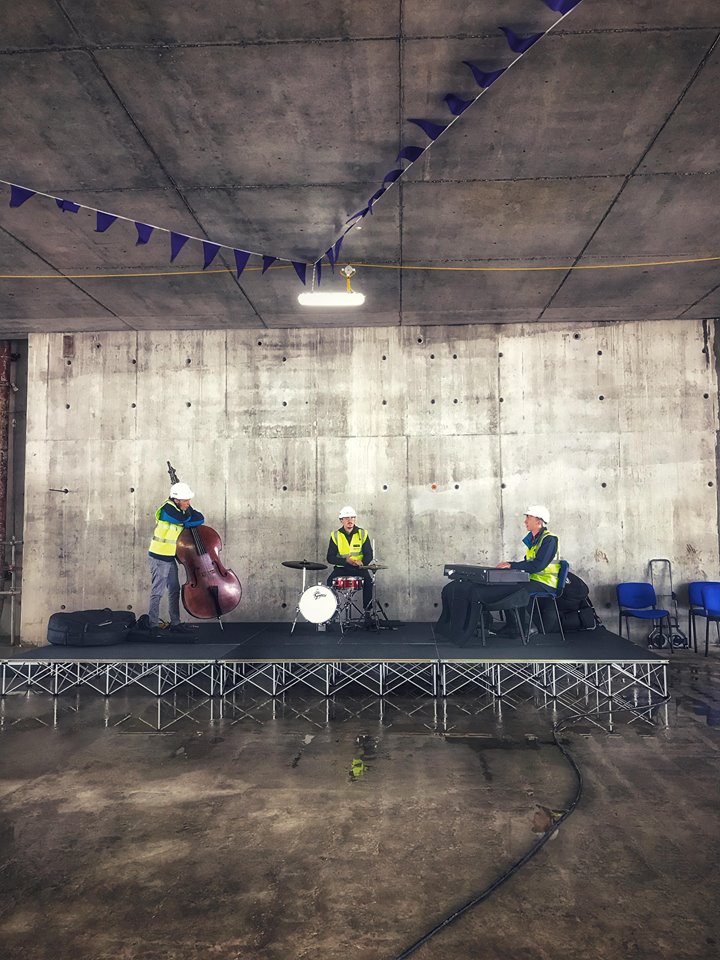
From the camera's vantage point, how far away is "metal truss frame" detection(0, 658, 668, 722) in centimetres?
542

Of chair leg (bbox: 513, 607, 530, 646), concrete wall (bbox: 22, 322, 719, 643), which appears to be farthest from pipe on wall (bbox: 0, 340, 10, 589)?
chair leg (bbox: 513, 607, 530, 646)

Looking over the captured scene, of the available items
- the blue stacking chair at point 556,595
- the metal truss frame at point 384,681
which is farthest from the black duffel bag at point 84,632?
the blue stacking chair at point 556,595

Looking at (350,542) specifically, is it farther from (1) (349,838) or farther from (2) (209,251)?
(1) (349,838)

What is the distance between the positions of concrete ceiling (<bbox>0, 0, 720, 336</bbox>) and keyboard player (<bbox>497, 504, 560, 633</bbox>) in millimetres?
2665

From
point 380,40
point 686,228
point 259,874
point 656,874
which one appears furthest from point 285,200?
point 656,874

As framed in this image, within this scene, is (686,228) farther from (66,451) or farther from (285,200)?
(66,451)

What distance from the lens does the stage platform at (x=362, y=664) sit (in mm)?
5375

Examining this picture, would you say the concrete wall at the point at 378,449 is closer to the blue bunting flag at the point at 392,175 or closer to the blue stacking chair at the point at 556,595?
the blue stacking chair at the point at 556,595

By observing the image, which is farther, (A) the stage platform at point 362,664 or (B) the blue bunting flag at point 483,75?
(A) the stage platform at point 362,664

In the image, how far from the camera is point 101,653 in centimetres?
577

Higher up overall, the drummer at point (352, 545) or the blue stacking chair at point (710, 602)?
the drummer at point (352, 545)

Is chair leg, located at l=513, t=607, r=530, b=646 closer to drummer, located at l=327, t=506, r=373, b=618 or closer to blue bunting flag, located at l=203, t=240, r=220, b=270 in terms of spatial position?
drummer, located at l=327, t=506, r=373, b=618

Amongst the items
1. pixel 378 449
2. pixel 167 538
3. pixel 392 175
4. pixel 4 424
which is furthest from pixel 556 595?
pixel 4 424

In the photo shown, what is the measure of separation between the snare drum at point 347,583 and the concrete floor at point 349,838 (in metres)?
1.56
